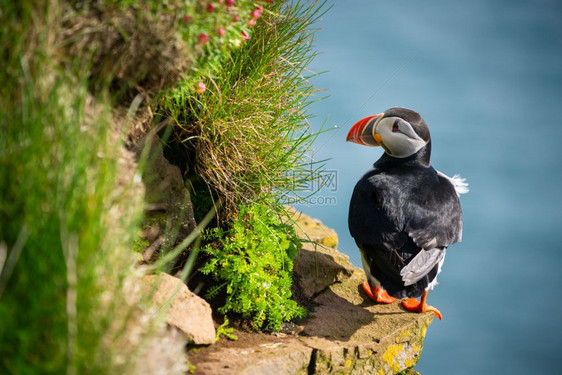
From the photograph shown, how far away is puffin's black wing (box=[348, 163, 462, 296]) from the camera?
433 cm

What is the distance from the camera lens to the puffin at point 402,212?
4.35 metres

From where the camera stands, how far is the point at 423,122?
490 centimetres

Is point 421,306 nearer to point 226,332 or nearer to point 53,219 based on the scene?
point 226,332

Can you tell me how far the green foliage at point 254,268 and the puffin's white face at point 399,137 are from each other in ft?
4.36

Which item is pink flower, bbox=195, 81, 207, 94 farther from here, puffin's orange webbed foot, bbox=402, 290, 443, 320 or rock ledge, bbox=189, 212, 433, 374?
puffin's orange webbed foot, bbox=402, 290, 443, 320

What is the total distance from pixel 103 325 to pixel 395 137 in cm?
342

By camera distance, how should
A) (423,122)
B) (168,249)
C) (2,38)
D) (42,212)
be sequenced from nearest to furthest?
(42,212), (2,38), (168,249), (423,122)

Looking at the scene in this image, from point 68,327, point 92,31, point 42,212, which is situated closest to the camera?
point 68,327

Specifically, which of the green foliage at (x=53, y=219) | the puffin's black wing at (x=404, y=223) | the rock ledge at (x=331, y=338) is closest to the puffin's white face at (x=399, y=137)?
the puffin's black wing at (x=404, y=223)

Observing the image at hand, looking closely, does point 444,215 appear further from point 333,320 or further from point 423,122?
point 333,320

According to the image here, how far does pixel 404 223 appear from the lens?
14.4 feet

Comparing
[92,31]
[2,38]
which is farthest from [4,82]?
[92,31]

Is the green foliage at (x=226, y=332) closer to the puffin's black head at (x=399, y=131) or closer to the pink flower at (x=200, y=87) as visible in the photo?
the pink flower at (x=200, y=87)

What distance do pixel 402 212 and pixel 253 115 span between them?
1.55 metres
